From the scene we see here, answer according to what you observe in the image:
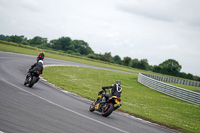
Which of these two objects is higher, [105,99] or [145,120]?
[105,99]

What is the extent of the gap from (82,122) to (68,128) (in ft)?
4.08

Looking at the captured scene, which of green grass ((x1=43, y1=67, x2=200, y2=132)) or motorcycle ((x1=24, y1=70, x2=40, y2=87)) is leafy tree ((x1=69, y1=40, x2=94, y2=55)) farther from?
motorcycle ((x1=24, y1=70, x2=40, y2=87))

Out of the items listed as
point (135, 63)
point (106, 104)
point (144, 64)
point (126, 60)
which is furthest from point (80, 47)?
point (106, 104)

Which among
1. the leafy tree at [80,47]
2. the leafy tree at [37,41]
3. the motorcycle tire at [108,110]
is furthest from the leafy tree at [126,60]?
the motorcycle tire at [108,110]

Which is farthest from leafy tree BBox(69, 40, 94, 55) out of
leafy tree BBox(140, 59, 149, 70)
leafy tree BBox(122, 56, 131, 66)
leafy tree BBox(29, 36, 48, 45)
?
leafy tree BBox(140, 59, 149, 70)

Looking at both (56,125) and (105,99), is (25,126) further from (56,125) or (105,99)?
(105,99)

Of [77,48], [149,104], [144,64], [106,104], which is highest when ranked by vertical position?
[77,48]

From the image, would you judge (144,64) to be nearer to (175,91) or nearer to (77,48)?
(77,48)

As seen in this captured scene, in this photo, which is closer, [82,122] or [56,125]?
[56,125]

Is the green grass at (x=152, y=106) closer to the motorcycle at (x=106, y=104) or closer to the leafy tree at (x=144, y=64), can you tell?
the motorcycle at (x=106, y=104)

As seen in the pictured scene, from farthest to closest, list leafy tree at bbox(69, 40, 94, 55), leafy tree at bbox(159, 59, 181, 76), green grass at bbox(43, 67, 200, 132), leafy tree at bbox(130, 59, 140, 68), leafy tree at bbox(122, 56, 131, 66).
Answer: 1. leafy tree at bbox(69, 40, 94, 55)
2. leafy tree at bbox(122, 56, 131, 66)
3. leafy tree at bbox(130, 59, 140, 68)
4. leafy tree at bbox(159, 59, 181, 76)
5. green grass at bbox(43, 67, 200, 132)

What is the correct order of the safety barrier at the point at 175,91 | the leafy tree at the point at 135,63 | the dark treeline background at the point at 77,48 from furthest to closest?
the leafy tree at the point at 135,63, the dark treeline background at the point at 77,48, the safety barrier at the point at 175,91

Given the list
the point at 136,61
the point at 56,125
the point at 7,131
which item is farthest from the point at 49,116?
the point at 136,61

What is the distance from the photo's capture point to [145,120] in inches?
461
